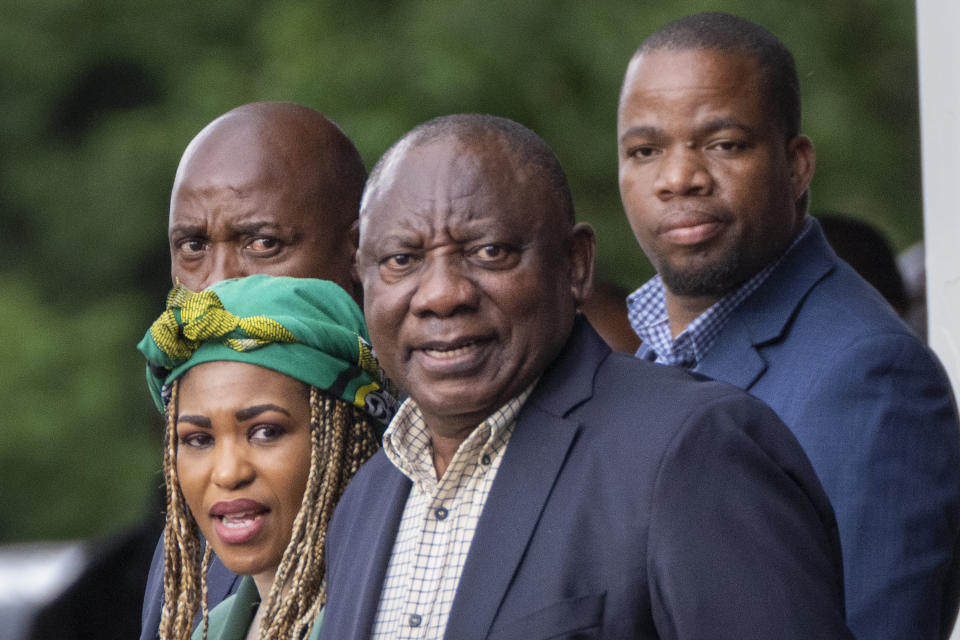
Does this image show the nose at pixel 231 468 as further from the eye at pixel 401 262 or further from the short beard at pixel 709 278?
the short beard at pixel 709 278

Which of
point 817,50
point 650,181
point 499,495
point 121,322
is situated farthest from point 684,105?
point 121,322

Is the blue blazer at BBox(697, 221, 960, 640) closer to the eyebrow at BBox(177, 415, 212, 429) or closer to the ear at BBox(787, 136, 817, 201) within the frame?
the ear at BBox(787, 136, 817, 201)

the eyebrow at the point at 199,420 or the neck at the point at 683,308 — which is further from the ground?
the eyebrow at the point at 199,420

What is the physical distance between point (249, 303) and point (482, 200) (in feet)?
2.53

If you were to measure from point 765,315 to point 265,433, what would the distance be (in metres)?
1.03

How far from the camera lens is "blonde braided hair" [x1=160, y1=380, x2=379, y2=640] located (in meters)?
3.08

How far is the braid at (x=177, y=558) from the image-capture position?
10.6 feet

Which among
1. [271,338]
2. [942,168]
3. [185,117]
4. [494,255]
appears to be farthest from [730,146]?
[185,117]

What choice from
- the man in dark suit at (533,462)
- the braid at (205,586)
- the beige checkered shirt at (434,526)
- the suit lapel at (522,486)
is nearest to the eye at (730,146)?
→ the man in dark suit at (533,462)

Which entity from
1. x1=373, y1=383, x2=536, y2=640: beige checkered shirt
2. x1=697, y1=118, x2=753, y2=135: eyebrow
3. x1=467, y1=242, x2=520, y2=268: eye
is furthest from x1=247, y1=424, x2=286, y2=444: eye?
x1=697, y1=118, x2=753, y2=135: eyebrow

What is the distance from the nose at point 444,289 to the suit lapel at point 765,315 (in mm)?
827

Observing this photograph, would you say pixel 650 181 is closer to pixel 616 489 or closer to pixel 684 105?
pixel 684 105

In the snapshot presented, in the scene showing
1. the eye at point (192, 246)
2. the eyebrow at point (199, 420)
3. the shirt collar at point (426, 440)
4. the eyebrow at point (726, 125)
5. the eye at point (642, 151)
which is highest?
the eye at point (192, 246)

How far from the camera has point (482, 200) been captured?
2.60 meters
